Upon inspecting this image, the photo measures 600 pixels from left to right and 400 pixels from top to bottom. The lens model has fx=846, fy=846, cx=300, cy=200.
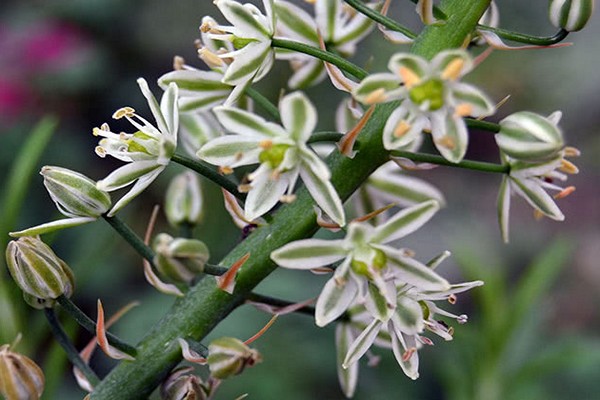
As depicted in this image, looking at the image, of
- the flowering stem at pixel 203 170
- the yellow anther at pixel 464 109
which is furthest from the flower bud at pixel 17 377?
the yellow anther at pixel 464 109

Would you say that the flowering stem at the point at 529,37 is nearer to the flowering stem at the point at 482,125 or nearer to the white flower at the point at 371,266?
the flowering stem at the point at 482,125

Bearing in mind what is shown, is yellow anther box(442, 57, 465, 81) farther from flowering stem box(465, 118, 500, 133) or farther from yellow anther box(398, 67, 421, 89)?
flowering stem box(465, 118, 500, 133)

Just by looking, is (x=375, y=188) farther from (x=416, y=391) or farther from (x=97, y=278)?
(x=97, y=278)

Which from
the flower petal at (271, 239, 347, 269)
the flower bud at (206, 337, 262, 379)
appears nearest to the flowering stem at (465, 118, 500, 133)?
the flower petal at (271, 239, 347, 269)

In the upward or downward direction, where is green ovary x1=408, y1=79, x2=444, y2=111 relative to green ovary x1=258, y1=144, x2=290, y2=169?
downward

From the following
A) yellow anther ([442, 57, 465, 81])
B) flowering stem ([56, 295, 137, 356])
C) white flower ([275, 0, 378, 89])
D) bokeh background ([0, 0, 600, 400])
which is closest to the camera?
yellow anther ([442, 57, 465, 81])

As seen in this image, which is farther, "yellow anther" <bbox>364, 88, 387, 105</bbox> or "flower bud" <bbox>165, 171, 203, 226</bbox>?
"flower bud" <bbox>165, 171, 203, 226</bbox>
